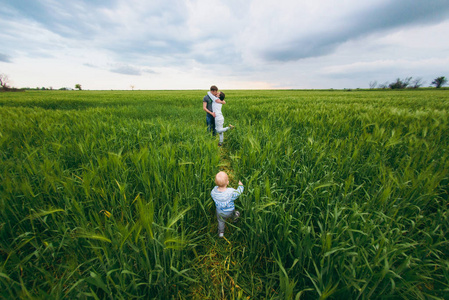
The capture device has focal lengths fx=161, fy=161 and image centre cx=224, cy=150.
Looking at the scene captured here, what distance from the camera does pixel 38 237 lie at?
147cm

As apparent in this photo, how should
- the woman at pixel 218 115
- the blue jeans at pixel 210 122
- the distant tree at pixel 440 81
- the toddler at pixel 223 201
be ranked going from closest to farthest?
the toddler at pixel 223 201 → the woman at pixel 218 115 → the blue jeans at pixel 210 122 → the distant tree at pixel 440 81

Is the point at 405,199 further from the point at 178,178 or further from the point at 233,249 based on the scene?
the point at 178,178

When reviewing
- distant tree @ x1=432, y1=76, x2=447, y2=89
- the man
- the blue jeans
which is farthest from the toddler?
distant tree @ x1=432, y1=76, x2=447, y2=89

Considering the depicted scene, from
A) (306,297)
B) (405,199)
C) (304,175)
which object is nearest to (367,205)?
(405,199)

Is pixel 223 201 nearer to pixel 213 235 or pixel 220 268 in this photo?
pixel 213 235

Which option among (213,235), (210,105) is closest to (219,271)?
(213,235)

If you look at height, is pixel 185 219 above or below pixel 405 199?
below

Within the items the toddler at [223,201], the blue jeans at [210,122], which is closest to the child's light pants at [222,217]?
the toddler at [223,201]

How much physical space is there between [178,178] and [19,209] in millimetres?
1460

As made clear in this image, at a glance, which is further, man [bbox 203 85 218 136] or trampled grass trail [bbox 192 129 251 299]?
man [bbox 203 85 218 136]

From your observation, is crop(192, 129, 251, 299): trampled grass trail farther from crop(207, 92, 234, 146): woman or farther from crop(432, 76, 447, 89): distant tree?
crop(432, 76, 447, 89): distant tree

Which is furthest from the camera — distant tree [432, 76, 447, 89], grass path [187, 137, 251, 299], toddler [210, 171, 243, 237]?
distant tree [432, 76, 447, 89]

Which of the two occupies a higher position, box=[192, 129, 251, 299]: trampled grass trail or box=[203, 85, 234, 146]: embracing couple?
box=[203, 85, 234, 146]: embracing couple

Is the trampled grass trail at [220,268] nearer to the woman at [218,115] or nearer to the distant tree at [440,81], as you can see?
the woman at [218,115]
